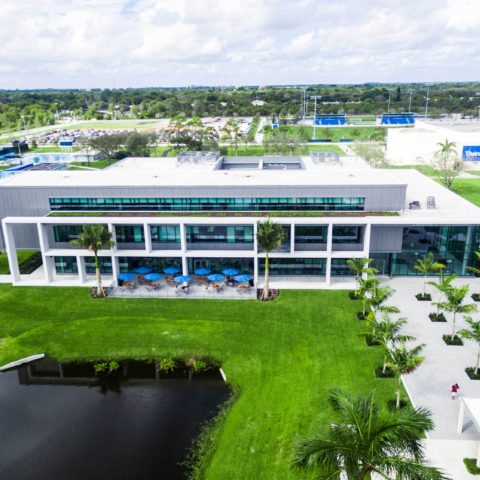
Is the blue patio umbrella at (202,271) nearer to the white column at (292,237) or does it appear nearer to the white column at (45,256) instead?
the white column at (292,237)

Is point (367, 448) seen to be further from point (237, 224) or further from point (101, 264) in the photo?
point (101, 264)

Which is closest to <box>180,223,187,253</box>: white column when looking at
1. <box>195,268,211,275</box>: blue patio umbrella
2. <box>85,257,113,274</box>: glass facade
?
<box>195,268,211,275</box>: blue patio umbrella

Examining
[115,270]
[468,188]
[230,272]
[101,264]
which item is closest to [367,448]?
[230,272]

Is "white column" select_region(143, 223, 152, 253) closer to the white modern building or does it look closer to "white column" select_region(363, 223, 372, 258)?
the white modern building

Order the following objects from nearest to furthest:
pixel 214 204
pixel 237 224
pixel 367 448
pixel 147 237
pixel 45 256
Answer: pixel 367 448 < pixel 147 237 < pixel 237 224 < pixel 45 256 < pixel 214 204

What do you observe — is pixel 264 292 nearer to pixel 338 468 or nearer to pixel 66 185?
pixel 66 185

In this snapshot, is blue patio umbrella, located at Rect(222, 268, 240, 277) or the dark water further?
blue patio umbrella, located at Rect(222, 268, 240, 277)
